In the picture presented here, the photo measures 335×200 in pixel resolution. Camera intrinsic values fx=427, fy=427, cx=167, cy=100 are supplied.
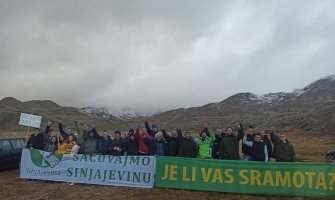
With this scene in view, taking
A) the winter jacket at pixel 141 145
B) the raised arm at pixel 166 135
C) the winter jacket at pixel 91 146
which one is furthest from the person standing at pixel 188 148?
the winter jacket at pixel 91 146

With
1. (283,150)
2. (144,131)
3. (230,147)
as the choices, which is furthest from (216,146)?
(144,131)

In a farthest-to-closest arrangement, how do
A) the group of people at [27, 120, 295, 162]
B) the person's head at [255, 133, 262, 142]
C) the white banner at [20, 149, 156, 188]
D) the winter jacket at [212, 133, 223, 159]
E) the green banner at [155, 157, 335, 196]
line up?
the winter jacket at [212, 133, 223, 159] < the white banner at [20, 149, 156, 188] < the group of people at [27, 120, 295, 162] < the person's head at [255, 133, 262, 142] < the green banner at [155, 157, 335, 196]

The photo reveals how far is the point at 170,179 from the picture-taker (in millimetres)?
14531

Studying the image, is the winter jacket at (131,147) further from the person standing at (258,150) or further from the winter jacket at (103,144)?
the person standing at (258,150)

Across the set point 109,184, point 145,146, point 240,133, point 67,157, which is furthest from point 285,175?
point 67,157

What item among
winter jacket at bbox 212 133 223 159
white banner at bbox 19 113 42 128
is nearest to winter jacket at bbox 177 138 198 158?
winter jacket at bbox 212 133 223 159

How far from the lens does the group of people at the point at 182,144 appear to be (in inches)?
564

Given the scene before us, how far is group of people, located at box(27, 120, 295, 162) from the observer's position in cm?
1432

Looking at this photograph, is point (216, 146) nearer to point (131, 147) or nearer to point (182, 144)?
point (182, 144)

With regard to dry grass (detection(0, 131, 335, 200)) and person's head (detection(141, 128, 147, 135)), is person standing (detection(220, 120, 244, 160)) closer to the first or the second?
dry grass (detection(0, 131, 335, 200))

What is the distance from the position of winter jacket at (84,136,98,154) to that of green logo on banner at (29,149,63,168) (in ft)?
3.38

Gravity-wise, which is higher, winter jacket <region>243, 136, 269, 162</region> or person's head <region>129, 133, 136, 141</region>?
person's head <region>129, 133, 136, 141</region>

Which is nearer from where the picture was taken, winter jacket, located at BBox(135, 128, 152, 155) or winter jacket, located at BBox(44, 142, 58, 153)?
winter jacket, located at BBox(135, 128, 152, 155)

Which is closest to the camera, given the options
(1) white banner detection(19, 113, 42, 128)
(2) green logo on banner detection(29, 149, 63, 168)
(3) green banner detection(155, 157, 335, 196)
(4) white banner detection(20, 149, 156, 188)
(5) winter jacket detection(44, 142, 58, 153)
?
(3) green banner detection(155, 157, 335, 196)
